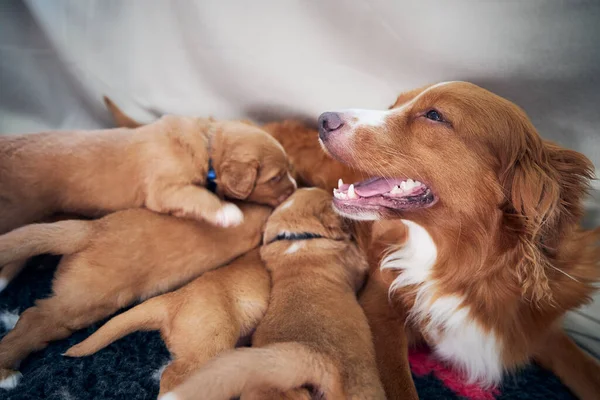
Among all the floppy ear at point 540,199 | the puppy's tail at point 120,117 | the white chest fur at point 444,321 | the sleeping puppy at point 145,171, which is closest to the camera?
the floppy ear at point 540,199

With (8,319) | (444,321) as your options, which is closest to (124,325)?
(8,319)

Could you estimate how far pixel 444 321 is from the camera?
1.45 metres

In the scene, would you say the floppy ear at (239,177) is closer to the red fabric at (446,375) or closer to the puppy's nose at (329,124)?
the puppy's nose at (329,124)

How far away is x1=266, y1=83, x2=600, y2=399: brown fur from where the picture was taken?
48.7 inches

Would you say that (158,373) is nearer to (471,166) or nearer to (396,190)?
(396,190)

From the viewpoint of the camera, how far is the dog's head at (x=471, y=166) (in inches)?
48.3

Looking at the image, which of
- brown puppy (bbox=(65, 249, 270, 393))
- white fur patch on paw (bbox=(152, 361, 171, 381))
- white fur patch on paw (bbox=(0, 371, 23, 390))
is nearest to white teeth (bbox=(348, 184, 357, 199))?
brown puppy (bbox=(65, 249, 270, 393))

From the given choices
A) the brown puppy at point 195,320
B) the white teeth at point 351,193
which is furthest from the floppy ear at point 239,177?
the white teeth at point 351,193

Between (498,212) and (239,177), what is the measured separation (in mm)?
1053

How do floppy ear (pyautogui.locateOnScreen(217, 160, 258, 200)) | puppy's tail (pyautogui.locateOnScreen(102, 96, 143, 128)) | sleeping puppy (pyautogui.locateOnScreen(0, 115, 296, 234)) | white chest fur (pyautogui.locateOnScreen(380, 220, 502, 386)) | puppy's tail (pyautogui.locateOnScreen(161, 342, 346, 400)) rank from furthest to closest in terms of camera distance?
puppy's tail (pyautogui.locateOnScreen(102, 96, 143, 128)) → floppy ear (pyautogui.locateOnScreen(217, 160, 258, 200)) → sleeping puppy (pyautogui.locateOnScreen(0, 115, 296, 234)) → white chest fur (pyautogui.locateOnScreen(380, 220, 502, 386)) → puppy's tail (pyautogui.locateOnScreen(161, 342, 346, 400))

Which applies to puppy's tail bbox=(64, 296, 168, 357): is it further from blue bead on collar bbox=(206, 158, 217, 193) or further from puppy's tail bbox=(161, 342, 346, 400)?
blue bead on collar bbox=(206, 158, 217, 193)

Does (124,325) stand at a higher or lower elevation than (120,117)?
lower

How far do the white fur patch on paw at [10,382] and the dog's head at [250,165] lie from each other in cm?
100

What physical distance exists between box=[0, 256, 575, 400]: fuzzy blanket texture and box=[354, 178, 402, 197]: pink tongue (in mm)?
644
